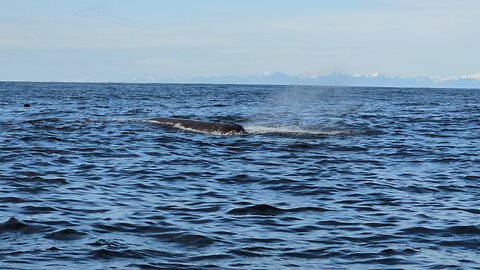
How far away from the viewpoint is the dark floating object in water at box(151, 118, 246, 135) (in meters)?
31.1

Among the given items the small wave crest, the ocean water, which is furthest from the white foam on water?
the ocean water

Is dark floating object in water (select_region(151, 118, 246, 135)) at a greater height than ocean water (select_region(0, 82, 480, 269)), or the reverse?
dark floating object in water (select_region(151, 118, 246, 135))

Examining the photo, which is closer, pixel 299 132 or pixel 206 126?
pixel 299 132

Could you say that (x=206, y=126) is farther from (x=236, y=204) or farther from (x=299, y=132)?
(x=236, y=204)

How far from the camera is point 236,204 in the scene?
612 inches

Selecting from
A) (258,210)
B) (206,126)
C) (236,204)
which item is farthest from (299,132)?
(258,210)

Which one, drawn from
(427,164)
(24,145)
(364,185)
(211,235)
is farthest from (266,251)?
(24,145)

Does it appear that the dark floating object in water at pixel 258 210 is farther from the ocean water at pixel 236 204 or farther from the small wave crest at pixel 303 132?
the small wave crest at pixel 303 132

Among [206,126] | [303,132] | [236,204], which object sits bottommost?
[236,204]

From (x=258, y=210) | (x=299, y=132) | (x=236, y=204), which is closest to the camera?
(x=258, y=210)

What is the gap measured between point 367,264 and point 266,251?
1577 mm

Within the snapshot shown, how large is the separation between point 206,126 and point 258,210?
57.4 ft

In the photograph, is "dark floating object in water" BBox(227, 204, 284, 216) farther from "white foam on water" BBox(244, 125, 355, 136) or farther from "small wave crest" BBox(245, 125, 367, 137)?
"white foam on water" BBox(244, 125, 355, 136)

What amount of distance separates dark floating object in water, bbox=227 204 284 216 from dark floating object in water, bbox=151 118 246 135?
1586 centimetres
